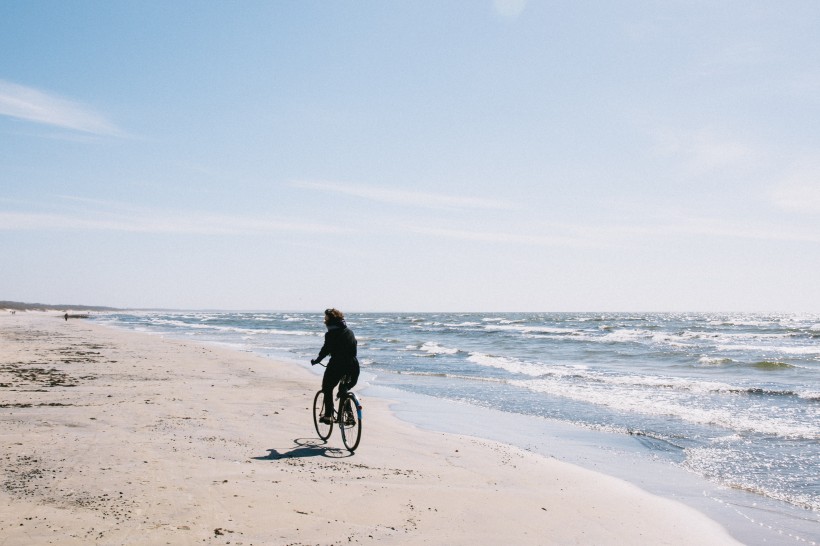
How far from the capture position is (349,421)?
8.88 meters

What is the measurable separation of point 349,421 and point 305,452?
2.74 ft

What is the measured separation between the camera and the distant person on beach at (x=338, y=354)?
29.4ft

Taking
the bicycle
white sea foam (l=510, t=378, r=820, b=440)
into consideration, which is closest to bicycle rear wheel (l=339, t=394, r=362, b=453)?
the bicycle

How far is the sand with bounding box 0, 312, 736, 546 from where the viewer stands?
16.8 ft

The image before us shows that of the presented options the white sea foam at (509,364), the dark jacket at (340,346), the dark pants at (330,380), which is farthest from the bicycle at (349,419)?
the white sea foam at (509,364)

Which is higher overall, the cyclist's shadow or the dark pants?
the dark pants

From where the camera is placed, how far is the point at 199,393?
13.5 metres

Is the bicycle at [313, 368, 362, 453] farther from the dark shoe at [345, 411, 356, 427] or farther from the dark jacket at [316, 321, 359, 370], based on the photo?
the dark jacket at [316, 321, 359, 370]

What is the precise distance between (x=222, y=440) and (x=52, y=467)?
2.50m

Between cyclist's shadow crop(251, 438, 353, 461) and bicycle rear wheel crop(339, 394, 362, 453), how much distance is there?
17cm

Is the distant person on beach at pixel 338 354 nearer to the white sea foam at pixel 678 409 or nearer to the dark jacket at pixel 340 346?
the dark jacket at pixel 340 346

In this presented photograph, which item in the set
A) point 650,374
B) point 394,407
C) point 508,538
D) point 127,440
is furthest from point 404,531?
point 650,374

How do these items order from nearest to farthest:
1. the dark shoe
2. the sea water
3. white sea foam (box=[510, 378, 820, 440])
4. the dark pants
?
1. the sea water
2. the dark shoe
3. the dark pants
4. white sea foam (box=[510, 378, 820, 440])

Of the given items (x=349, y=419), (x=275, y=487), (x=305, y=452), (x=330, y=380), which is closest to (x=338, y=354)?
(x=330, y=380)
